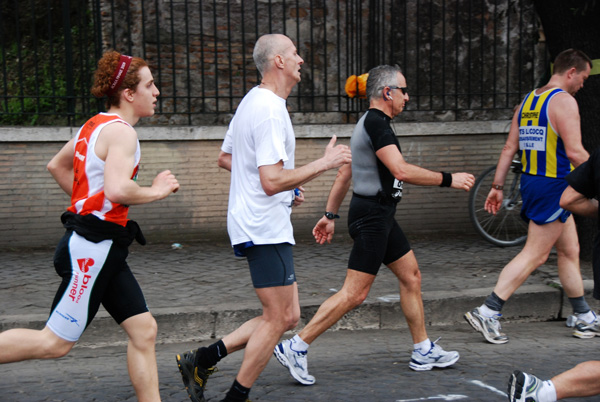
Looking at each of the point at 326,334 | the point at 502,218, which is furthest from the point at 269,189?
the point at 502,218

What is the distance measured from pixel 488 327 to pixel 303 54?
4852mm

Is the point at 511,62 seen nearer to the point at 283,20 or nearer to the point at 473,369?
the point at 283,20

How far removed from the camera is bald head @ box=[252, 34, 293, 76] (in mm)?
3904

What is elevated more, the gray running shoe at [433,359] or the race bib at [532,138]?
the race bib at [532,138]

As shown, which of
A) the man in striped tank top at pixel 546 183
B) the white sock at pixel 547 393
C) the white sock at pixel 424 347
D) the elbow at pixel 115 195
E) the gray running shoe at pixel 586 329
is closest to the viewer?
the elbow at pixel 115 195

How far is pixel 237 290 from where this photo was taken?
21.4 ft

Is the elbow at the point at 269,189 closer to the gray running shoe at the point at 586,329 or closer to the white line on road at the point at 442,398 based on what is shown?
the white line on road at the point at 442,398

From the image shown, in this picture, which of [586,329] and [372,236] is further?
[586,329]

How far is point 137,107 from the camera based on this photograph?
376 centimetres

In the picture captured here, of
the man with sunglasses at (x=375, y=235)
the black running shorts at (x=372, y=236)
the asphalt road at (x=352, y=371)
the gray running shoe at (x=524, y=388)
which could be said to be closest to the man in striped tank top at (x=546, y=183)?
the asphalt road at (x=352, y=371)

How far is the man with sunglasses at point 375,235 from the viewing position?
4.57 m

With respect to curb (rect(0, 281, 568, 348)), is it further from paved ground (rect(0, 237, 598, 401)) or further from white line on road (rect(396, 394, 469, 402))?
white line on road (rect(396, 394, 469, 402))

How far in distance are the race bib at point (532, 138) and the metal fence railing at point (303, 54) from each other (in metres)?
3.19

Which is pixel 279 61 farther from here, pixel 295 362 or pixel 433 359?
pixel 433 359
